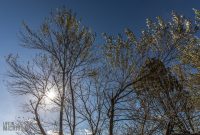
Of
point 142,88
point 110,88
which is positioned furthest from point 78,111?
point 142,88

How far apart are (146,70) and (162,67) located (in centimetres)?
85

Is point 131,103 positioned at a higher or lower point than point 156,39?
lower

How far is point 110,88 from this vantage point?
17.1 meters

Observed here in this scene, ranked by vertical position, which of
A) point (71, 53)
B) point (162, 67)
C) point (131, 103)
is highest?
point (71, 53)

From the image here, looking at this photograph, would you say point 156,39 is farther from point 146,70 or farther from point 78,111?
point 78,111

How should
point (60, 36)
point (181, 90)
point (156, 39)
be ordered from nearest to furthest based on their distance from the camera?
point (156, 39), point (60, 36), point (181, 90)

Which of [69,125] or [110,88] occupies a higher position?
[110,88]

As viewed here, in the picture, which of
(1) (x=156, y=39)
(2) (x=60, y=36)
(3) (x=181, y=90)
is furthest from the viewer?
(3) (x=181, y=90)

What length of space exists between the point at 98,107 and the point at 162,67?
13.9ft

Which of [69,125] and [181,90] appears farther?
[181,90]

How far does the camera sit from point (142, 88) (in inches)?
675

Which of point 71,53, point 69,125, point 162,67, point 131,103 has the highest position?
point 71,53

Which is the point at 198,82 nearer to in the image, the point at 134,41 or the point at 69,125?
the point at 134,41

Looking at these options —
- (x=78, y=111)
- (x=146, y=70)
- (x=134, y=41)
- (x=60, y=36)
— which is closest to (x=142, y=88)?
(x=146, y=70)
